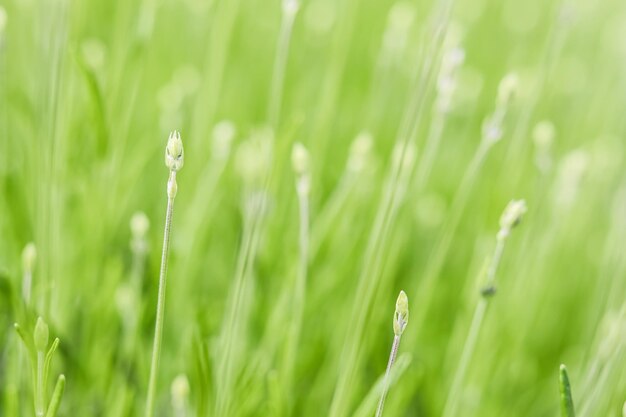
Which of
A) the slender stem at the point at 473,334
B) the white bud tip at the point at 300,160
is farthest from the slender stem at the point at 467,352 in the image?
the white bud tip at the point at 300,160

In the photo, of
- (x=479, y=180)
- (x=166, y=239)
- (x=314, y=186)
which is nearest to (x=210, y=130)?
(x=314, y=186)

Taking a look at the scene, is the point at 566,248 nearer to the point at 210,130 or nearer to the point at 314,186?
the point at 314,186

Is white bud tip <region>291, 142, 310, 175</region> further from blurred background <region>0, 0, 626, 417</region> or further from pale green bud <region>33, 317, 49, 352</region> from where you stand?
pale green bud <region>33, 317, 49, 352</region>

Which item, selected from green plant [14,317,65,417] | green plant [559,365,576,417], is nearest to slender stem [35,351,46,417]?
green plant [14,317,65,417]

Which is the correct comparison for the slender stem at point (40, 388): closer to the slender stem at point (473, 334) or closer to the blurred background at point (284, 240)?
the blurred background at point (284, 240)

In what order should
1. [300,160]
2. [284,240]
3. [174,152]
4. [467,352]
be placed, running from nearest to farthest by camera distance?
1. [174,152]
2. [467,352]
3. [300,160]
4. [284,240]

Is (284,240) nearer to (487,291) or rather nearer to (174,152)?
(487,291)

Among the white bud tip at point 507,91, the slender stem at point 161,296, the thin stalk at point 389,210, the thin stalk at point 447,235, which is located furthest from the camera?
the thin stalk at point 447,235

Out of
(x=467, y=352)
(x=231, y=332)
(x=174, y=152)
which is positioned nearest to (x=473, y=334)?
(x=467, y=352)
